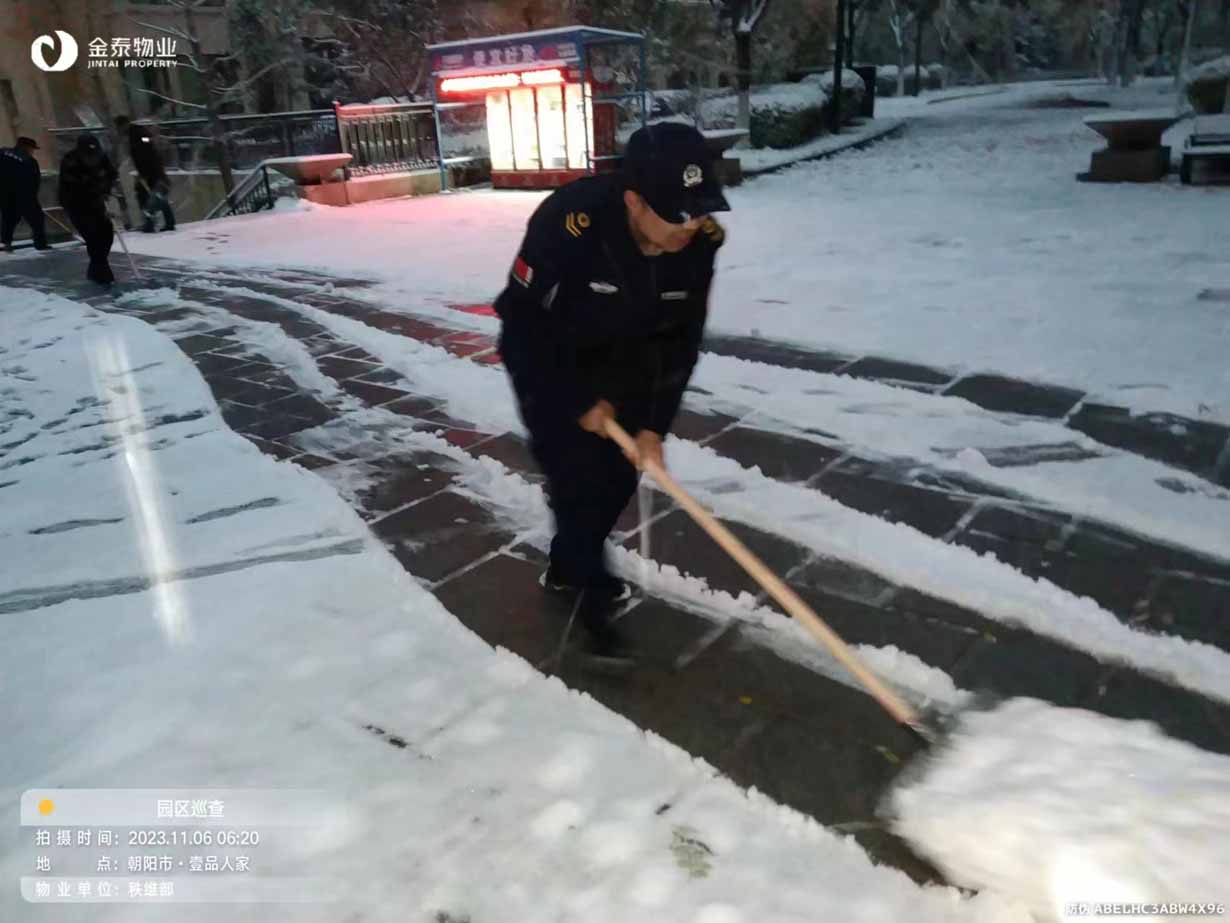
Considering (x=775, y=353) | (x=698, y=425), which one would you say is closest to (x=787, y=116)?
(x=775, y=353)

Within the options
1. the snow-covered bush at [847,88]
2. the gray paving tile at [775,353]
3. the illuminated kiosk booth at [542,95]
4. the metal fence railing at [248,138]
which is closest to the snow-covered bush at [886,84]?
the snow-covered bush at [847,88]

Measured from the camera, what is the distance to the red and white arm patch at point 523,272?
246cm

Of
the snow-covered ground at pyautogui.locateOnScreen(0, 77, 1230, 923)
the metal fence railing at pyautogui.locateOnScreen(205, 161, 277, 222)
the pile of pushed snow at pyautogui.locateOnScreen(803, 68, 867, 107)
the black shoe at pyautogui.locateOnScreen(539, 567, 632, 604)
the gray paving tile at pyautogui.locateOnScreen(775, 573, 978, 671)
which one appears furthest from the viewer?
the pile of pushed snow at pyautogui.locateOnScreen(803, 68, 867, 107)

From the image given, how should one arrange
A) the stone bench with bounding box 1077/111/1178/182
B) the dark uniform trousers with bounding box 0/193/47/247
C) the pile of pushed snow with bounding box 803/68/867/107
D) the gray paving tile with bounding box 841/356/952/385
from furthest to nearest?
the pile of pushed snow with bounding box 803/68/867/107 < the dark uniform trousers with bounding box 0/193/47/247 < the stone bench with bounding box 1077/111/1178/182 < the gray paving tile with bounding box 841/356/952/385

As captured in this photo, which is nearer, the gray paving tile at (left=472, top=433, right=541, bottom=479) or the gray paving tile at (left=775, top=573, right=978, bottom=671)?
the gray paving tile at (left=775, top=573, right=978, bottom=671)

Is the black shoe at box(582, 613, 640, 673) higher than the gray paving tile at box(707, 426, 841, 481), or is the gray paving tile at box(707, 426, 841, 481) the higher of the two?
the gray paving tile at box(707, 426, 841, 481)

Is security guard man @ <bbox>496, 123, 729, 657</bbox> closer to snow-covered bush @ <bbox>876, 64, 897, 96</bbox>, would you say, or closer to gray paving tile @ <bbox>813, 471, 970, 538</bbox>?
gray paving tile @ <bbox>813, 471, 970, 538</bbox>

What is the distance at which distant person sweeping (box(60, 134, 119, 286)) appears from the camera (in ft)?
28.1

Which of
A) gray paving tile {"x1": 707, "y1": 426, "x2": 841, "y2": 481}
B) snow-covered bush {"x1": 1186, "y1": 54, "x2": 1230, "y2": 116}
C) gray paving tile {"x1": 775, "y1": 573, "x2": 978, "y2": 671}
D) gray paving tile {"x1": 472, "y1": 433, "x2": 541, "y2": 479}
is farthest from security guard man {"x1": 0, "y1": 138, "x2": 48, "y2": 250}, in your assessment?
snow-covered bush {"x1": 1186, "y1": 54, "x2": 1230, "y2": 116}

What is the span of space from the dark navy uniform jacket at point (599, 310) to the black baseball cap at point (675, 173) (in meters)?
0.13

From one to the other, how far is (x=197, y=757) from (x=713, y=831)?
139cm

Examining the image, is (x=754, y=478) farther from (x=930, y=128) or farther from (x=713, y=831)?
(x=930, y=128)

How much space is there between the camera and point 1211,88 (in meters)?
14.7

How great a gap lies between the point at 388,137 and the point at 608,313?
47.2 feet
